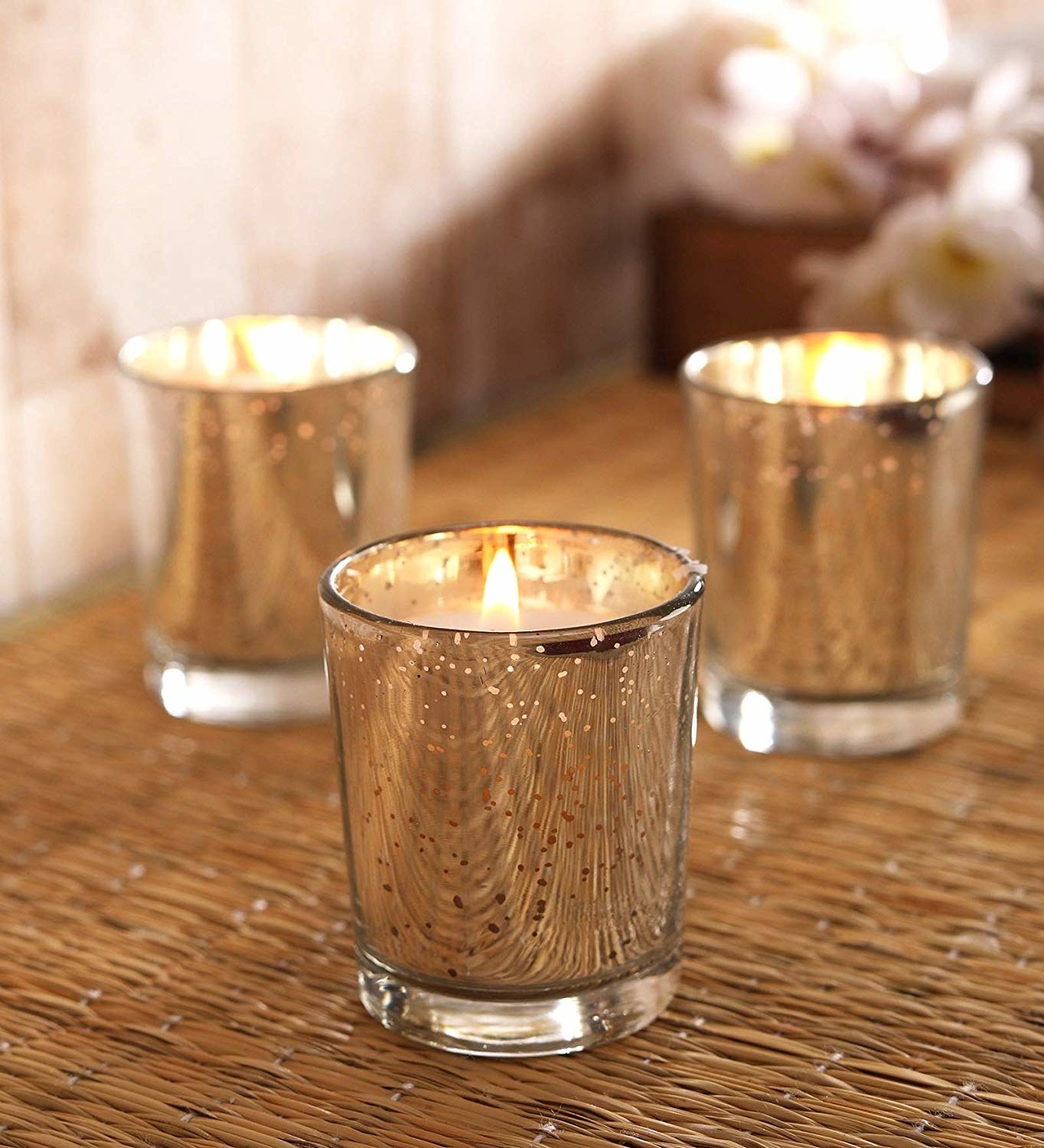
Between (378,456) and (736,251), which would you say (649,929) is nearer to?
(378,456)

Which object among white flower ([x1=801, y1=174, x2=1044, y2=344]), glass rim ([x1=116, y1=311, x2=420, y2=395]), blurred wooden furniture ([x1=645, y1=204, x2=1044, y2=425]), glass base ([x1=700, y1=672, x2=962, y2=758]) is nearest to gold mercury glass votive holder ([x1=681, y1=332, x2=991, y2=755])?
glass base ([x1=700, y1=672, x2=962, y2=758])

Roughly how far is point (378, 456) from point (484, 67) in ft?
1.39

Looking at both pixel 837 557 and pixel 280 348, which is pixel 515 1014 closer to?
pixel 837 557

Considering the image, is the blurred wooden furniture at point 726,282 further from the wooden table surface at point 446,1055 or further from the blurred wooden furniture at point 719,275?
the wooden table surface at point 446,1055

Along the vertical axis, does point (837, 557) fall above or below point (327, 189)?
below

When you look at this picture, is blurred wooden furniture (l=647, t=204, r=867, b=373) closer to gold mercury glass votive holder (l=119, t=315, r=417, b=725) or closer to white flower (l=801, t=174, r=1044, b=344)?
white flower (l=801, t=174, r=1044, b=344)

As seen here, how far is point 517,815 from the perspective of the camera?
411 mm

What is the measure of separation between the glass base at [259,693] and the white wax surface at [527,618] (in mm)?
181

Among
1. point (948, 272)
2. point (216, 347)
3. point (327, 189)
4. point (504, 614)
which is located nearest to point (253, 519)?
point (216, 347)

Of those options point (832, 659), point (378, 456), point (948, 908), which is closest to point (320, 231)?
point (378, 456)

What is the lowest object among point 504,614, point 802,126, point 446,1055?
point 446,1055

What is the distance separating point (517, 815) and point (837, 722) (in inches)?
9.3

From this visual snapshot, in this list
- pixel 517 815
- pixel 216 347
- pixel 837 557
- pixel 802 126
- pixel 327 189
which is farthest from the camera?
pixel 802 126

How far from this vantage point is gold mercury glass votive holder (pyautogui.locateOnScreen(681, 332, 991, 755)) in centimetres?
59
